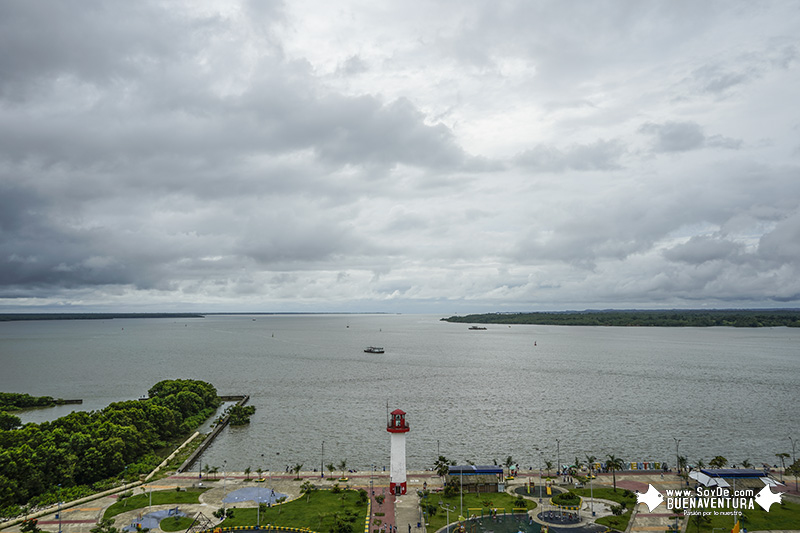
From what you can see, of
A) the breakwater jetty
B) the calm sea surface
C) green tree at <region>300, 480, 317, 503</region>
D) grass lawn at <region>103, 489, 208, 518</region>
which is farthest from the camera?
the calm sea surface

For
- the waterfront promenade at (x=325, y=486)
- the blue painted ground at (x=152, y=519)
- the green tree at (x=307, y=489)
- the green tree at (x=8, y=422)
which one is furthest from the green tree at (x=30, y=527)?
the green tree at (x=8, y=422)

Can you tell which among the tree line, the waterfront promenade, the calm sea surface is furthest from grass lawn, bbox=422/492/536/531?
the tree line

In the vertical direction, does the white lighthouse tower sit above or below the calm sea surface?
above

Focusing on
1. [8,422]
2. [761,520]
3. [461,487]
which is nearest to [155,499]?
[461,487]

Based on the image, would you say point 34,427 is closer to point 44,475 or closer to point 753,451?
point 44,475

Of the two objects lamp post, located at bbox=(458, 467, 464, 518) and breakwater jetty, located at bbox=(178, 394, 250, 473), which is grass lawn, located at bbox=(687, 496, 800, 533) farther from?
breakwater jetty, located at bbox=(178, 394, 250, 473)
